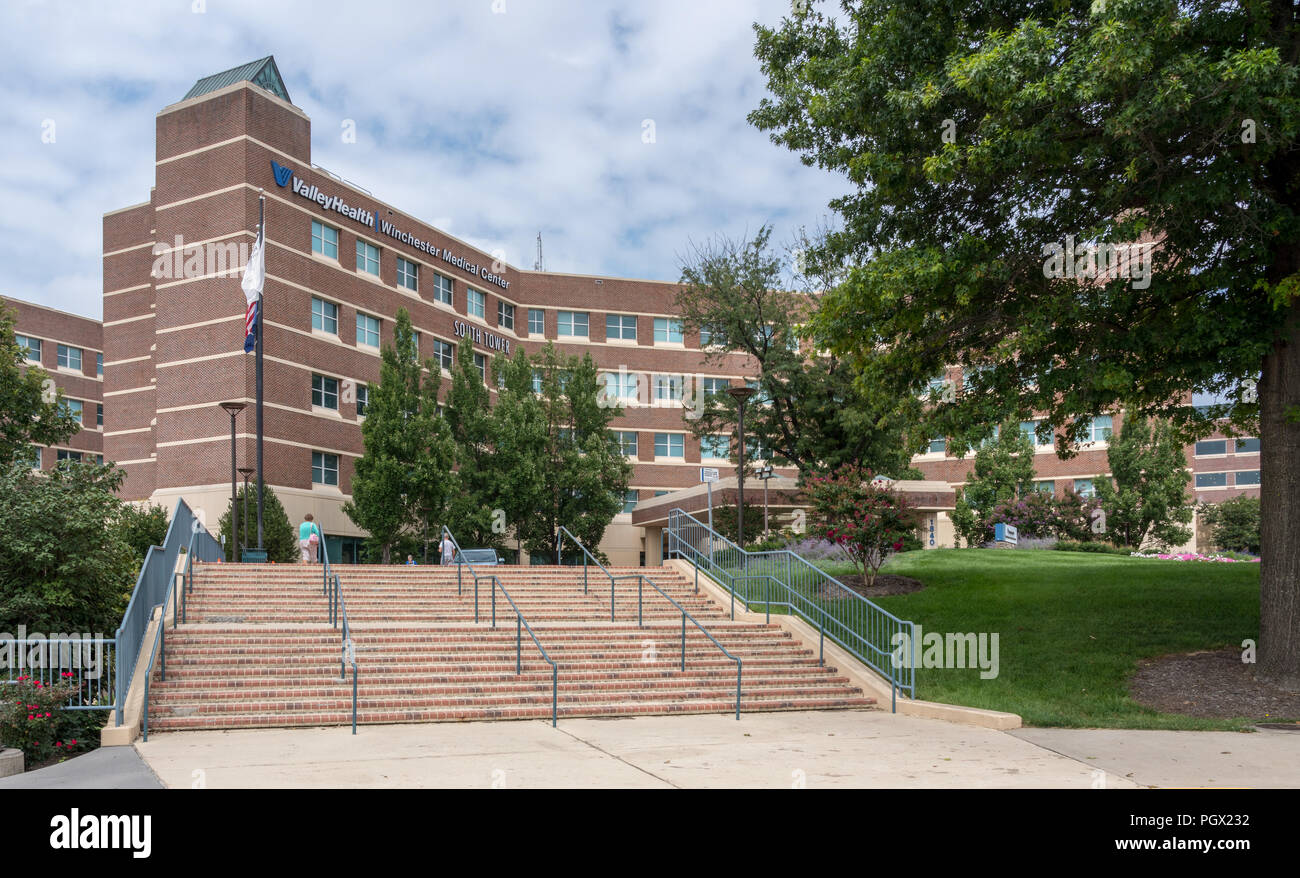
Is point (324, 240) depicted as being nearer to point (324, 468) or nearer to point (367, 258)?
point (367, 258)

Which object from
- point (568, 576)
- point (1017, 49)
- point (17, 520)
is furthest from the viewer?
point (568, 576)

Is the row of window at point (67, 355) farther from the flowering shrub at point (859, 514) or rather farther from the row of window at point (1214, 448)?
the row of window at point (1214, 448)

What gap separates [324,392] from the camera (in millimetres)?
38188

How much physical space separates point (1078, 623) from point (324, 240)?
30633mm

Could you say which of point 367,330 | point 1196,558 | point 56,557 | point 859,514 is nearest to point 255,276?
point 56,557

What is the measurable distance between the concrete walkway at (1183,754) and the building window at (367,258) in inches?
1345

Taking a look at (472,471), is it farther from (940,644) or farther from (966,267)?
(966,267)

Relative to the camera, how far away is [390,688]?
1340 cm

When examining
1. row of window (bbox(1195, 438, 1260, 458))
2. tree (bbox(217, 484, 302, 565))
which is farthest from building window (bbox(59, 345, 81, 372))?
row of window (bbox(1195, 438, 1260, 458))

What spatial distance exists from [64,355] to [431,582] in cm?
4923

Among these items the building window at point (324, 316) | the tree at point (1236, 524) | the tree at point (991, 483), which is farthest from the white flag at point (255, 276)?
the tree at point (1236, 524)

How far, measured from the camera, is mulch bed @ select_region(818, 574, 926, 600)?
21.9 m

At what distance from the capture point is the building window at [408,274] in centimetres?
4266
